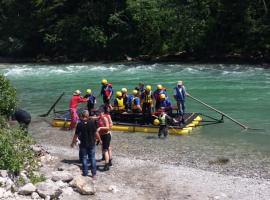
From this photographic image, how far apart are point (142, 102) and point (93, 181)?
7.22m

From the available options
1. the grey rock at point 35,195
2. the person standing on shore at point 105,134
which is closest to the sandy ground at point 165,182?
the person standing on shore at point 105,134

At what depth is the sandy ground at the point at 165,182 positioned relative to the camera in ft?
41.7

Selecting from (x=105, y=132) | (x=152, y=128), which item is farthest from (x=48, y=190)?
(x=152, y=128)

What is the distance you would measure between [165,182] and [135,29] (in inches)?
1573

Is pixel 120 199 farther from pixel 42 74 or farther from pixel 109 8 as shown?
pixel 109 8

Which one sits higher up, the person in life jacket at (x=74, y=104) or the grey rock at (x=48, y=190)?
the person in life jacket at (x=74, y=104)

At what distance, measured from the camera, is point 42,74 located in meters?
41.7

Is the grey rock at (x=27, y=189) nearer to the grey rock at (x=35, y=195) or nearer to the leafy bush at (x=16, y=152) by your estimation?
the grey rock at (x=35, y=195)

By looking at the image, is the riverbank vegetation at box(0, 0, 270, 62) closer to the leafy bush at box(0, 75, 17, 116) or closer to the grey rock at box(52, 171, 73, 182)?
the leafy bush at box(0, 75, 17, 116)

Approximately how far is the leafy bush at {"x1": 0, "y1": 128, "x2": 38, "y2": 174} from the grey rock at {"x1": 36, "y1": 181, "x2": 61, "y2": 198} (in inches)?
35.3

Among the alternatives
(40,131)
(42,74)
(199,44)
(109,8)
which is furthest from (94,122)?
(109,8)

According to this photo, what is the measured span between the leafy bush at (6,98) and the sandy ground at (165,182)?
108 inches

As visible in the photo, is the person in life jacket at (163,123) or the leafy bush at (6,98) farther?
the person in life jacket at (163,123)

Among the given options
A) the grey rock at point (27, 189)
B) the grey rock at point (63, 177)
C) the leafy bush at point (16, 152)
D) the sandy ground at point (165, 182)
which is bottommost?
the sandy ground at point (165, 182)
